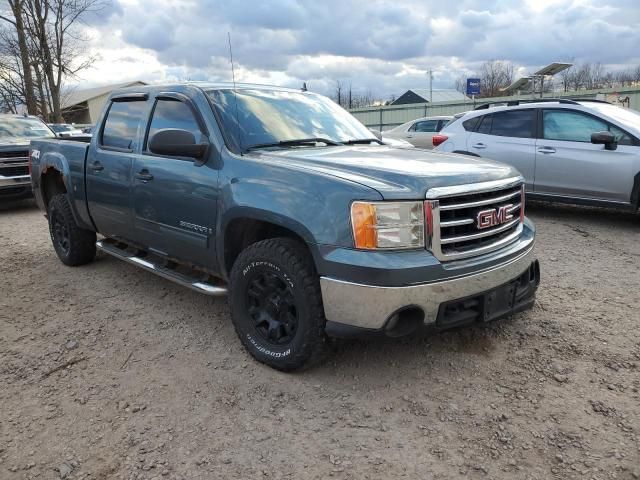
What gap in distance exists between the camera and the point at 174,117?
4039 mm

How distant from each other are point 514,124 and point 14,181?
8.84m

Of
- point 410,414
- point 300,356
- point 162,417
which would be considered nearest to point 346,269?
point 300,356

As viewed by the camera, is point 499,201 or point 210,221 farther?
point 210,221

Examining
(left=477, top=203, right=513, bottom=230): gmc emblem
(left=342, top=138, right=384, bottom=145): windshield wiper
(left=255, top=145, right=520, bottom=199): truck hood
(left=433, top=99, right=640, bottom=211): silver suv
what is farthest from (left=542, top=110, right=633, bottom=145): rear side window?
(left=477, top=203, right=513, bottom=230): gmc emblem

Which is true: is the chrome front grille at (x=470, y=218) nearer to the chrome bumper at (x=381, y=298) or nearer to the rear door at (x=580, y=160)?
the chrome bumper at (x=381, y=298)

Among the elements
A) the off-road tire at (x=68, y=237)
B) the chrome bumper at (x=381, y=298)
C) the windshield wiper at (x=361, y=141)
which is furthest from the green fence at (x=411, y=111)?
the chrome bumper at (x=381, y=298)

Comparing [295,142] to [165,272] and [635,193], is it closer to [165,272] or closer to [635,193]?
[165,272]

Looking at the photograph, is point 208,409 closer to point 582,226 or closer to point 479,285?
point 479,285

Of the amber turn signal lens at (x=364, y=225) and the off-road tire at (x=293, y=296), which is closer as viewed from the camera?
the amber turn signal lens at (x=364, y=225)

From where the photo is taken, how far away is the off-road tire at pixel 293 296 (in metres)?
2.95

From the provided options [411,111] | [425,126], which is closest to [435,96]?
[411,111]

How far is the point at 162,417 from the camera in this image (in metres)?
2.87

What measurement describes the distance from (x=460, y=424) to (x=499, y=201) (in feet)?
4.46

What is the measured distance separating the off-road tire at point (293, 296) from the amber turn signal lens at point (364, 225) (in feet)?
1.27
